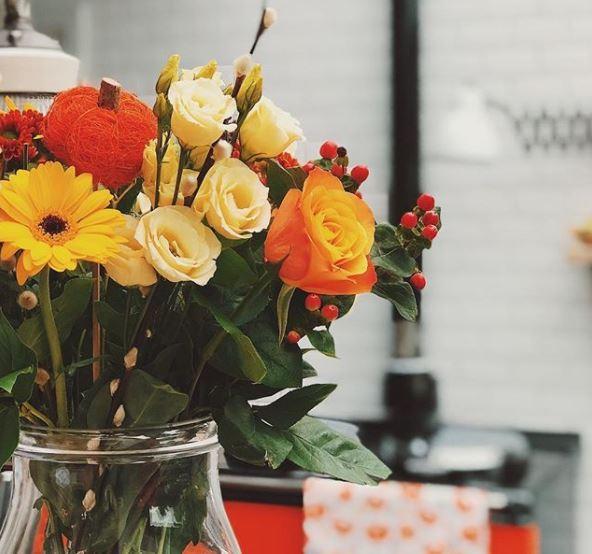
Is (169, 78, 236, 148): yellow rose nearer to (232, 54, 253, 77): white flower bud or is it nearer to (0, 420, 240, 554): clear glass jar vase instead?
(232, 54, 253, 77): white flower bud

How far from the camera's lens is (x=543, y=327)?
8.16 ft

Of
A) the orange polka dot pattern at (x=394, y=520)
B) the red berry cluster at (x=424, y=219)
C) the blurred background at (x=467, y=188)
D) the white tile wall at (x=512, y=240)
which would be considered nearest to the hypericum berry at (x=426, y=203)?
the red berry cluster at (x=424, y=219)

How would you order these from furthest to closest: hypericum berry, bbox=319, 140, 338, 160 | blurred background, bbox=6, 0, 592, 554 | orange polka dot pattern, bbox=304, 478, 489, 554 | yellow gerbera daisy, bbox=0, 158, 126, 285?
1. blurred background, bbox=6, 0, 592, 554
2. orange polka dot pattern, bbox=304, 478, 489, 554
3. hypericum berry, bbox=319, 140, 338, 160
4. yellow gerbera daisy, bbox=0, 158, 126, 285

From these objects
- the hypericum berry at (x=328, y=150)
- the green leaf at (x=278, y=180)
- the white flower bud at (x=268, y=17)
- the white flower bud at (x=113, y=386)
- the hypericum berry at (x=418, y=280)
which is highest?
the white flower bud at (x=268, y=17)

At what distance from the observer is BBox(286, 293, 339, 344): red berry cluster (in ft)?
1.91

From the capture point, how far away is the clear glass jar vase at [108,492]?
23.0 inches

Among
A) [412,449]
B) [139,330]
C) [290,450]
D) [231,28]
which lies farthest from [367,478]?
[231,28]

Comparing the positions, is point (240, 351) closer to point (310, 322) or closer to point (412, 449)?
point (310, 322)

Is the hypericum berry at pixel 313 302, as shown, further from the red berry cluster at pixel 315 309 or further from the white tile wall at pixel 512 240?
the white tile wall at pixel 512 240

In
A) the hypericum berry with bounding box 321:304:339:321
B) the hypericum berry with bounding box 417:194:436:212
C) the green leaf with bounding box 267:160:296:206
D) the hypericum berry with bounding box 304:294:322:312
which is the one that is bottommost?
the hypericum berry with bounding box 321:304:339:321

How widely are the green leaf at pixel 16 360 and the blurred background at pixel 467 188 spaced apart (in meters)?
1.89

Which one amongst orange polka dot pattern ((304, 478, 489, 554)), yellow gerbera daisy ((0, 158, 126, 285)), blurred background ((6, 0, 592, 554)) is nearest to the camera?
yellow gerbera daisy ((0, 158, 126, 285))

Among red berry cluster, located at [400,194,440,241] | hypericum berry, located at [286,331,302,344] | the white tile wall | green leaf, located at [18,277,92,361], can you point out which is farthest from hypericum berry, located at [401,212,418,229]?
the white tile wall

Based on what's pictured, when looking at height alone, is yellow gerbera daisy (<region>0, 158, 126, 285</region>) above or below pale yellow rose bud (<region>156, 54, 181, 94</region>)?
below
